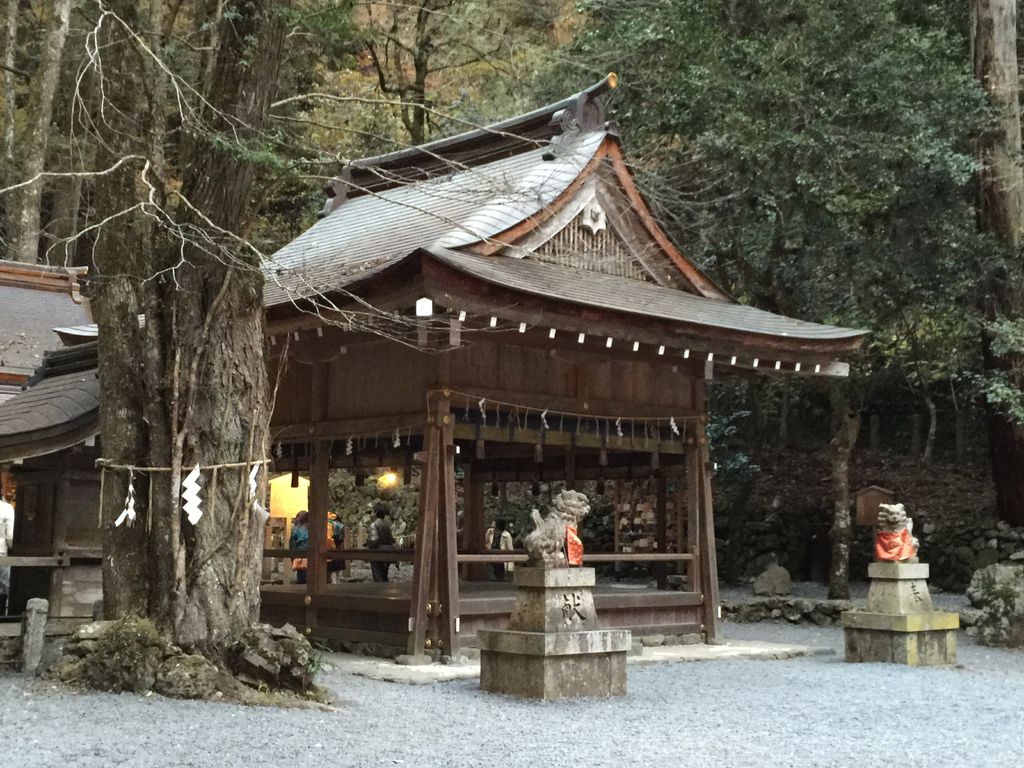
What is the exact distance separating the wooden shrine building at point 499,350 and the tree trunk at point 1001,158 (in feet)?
17.1

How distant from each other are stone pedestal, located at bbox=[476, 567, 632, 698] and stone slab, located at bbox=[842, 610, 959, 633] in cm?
378

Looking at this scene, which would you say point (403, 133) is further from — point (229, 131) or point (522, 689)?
point (522, 689)

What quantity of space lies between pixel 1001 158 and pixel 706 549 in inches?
321

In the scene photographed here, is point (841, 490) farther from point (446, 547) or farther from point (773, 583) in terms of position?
point (446, 547)

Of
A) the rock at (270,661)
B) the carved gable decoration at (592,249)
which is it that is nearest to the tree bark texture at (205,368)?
the rock at (270,661)

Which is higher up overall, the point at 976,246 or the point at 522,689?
the point at 976,246

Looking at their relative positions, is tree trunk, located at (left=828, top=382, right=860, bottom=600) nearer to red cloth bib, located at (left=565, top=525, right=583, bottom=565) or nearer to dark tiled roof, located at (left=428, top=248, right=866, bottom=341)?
dark tiled roof, located at (left=428, top=248, right=866, bottom=341)

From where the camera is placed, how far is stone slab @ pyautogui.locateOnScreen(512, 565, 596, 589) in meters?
8.79

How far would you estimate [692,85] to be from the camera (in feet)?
52.2

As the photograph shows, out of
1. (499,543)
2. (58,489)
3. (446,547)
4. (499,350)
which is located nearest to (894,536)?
(499,350)

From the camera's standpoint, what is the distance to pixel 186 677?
7.53 metres

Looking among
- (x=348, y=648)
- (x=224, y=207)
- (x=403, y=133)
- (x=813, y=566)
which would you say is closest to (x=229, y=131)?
(x=224, y=207)

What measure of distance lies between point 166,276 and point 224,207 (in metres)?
0.71

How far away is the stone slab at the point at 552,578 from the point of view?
8.79m
